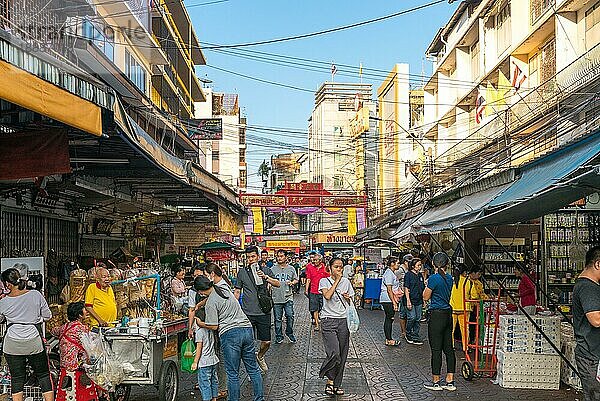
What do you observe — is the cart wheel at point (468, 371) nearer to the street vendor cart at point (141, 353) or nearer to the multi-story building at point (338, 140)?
the street vendor cart at point (141, 353)

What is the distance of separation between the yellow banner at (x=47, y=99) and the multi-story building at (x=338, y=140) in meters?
57.9

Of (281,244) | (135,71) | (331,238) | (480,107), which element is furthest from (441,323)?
(331,238)

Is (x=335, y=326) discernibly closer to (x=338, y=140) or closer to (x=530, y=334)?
(x=530, y=334)

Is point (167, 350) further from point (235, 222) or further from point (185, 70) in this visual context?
point (185, 70)

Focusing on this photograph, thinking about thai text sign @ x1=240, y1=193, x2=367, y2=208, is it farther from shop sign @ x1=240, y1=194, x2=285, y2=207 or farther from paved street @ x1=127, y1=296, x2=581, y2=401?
paved street @ x1=127, y1=296, x2=581, y2=401

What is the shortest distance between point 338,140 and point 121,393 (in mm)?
64422

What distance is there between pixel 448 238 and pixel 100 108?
60.4ft

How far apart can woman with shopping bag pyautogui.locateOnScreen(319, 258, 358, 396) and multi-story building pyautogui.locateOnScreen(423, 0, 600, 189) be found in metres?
4.64

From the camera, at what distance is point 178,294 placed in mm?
12234

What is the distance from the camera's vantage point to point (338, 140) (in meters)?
72.9

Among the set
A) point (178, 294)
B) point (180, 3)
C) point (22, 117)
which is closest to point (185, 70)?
point (180, 3)

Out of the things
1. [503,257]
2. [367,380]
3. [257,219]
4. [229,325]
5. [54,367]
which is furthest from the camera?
[257,219]

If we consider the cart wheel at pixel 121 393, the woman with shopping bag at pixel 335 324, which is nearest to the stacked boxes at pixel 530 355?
the woman with shopping bag at pixel 335 324

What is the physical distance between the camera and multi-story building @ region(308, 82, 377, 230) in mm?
68062
